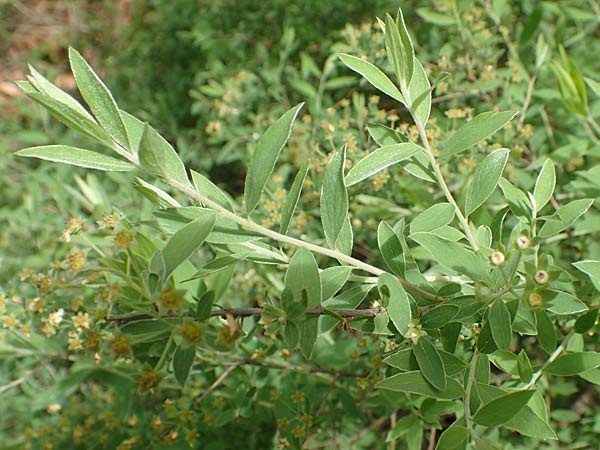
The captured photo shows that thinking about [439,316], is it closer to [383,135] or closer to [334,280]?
[334,280]

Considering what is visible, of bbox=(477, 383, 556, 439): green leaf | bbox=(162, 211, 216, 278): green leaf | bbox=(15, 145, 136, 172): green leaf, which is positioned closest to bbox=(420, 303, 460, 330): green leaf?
bbox=(477, 383, 556, 439): green leaf

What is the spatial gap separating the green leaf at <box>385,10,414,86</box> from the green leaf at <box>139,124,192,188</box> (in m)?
0.34

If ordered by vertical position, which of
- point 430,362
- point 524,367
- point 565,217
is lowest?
point 524,367

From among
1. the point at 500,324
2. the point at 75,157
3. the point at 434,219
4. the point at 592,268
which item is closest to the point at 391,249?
the point at 434,219

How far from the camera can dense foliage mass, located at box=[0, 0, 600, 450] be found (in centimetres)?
92

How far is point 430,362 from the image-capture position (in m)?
0.93

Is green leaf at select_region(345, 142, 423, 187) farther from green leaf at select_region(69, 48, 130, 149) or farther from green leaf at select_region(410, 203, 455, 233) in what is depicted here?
green leaf at select_region(69, 48, 130, 149)

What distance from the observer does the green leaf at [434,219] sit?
1.01 meters

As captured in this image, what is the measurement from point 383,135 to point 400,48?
180 millimetres

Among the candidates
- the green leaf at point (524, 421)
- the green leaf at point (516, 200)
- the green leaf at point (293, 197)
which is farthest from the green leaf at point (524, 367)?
the green leaf at point (293, 197)

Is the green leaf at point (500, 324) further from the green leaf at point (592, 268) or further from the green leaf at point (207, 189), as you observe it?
the green leaf at point (207, 189)

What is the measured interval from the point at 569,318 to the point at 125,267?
84cm

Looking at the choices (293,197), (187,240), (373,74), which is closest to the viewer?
(187,240)

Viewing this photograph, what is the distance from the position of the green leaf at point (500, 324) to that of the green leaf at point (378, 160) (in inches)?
9.2
